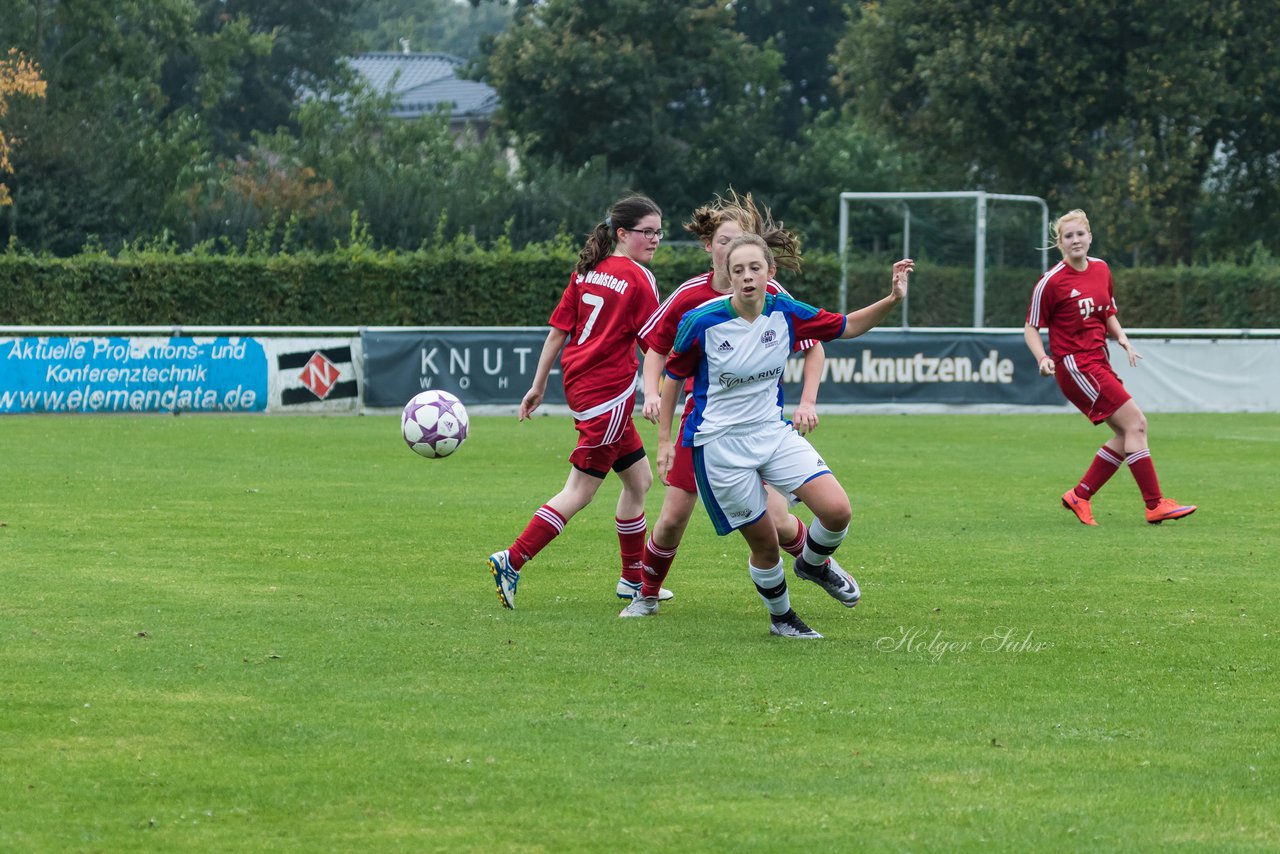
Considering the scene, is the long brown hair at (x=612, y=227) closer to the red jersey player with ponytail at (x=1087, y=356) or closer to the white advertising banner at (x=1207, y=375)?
the red jersey player with ponytail at (x=1087, y=356)

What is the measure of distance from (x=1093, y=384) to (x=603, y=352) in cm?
496

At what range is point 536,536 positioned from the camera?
852 centimetres

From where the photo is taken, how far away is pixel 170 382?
22578 mm

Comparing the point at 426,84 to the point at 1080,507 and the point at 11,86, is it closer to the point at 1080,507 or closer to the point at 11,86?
the point at 11,86

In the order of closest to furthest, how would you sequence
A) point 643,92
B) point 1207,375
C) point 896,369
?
1. point 896,369
2. point 1207,375
3. point 643,92

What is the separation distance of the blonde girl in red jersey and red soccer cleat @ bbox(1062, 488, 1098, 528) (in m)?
4.34

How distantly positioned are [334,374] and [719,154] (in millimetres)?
27888

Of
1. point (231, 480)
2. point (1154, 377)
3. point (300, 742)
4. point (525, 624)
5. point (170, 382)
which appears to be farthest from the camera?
point (1154, 377)

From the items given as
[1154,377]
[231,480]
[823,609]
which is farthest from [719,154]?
[823,609]

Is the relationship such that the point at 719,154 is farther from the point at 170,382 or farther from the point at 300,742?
the point at 300,742

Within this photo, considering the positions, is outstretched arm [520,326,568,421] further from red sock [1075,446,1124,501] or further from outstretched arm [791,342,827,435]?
red sock [1075,446,1124,501]

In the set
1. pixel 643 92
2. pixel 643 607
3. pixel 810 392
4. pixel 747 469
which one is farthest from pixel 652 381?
pixel 643 92

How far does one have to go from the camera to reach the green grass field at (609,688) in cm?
482

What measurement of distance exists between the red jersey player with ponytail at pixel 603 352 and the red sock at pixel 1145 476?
4741 mm
